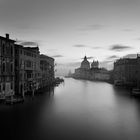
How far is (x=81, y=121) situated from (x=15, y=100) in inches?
818

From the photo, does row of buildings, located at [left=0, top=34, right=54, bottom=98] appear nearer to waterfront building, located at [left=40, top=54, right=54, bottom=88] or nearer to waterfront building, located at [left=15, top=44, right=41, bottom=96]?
waterfront building, located at [left=15, top=44, right=41, bottom=96]

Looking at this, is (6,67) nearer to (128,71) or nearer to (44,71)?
(44,71)

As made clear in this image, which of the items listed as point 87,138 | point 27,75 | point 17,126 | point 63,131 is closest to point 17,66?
point 27,75

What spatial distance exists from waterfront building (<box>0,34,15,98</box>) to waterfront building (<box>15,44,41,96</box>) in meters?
5.21

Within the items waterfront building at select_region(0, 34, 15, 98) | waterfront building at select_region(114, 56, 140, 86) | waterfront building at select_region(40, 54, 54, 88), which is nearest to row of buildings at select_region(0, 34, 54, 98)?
waterfront building at select_region(0, 34, 15, 98)

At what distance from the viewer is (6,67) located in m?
42.7

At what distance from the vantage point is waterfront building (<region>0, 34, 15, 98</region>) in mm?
40750

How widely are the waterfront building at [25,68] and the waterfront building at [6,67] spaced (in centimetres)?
521

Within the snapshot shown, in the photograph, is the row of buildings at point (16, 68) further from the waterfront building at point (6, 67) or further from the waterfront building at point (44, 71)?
the waterfront building at point (44, 71)

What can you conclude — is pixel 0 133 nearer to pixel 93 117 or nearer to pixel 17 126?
pixel 17 126

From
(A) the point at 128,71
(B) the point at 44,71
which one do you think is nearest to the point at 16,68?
(B) the point at 44,71

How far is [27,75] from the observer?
58.0 m

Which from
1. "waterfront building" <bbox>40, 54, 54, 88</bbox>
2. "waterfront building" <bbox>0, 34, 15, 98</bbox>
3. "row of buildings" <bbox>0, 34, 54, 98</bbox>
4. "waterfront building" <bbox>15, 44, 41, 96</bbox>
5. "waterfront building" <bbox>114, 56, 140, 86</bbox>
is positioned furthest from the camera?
"waterfront building" <bbox>114, 56, 140, 86</bbox>

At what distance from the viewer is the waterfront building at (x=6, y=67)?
134 ft
